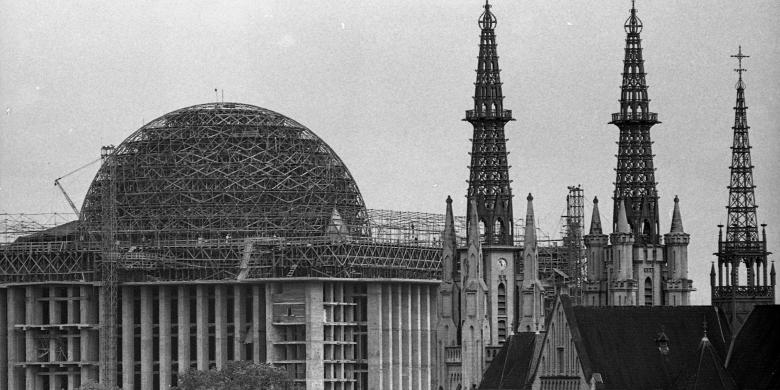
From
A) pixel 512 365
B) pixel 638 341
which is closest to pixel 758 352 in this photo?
pixel 638 341

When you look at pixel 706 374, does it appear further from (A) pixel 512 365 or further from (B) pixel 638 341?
(A) pixel 512 365

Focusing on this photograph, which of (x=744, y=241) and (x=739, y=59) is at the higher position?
(x=739, y=59)

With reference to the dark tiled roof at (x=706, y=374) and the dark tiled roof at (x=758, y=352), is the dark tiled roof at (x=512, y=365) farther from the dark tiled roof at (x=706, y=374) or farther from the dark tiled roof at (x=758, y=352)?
the dark tiled roof at (x=758, y=352)

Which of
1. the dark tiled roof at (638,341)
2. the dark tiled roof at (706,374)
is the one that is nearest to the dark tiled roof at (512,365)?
the dark tiled roof at (638,341)

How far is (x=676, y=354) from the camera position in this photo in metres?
163

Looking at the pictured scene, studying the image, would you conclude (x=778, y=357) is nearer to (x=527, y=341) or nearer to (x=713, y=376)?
(x=713, y=376)

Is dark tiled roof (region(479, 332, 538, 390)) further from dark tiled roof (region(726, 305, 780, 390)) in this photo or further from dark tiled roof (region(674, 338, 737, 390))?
dark tiled roof (region(726, 305, 780, 390))

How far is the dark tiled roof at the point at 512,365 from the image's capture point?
17188 centimetres

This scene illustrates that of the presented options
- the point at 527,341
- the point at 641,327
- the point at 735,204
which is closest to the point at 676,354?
the point at 641,327

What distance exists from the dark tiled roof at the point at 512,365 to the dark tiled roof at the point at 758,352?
15.6m

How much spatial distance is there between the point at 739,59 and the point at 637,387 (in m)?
43.3

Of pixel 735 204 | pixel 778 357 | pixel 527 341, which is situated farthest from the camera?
pixel 735 204

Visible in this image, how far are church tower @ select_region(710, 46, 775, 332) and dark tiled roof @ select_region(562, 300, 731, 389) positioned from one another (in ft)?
9.28

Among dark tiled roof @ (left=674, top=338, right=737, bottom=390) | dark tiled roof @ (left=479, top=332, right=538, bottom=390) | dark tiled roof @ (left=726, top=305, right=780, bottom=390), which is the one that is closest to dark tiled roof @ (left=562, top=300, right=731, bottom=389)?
dark tiled roof @ (left=674, top=338, right=737, bottom=390)
